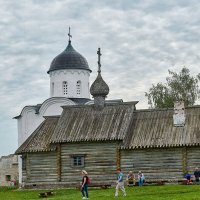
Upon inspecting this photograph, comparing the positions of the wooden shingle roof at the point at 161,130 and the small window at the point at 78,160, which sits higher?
the wooden shingle roof at the point at 161,130

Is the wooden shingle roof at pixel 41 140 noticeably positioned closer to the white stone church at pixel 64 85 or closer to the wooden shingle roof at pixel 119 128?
the wooden shingle roof at pixel 119 128

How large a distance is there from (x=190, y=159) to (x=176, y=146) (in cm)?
128

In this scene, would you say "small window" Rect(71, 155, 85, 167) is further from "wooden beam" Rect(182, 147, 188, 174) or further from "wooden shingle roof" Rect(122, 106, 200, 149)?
"wooden beam" Rect(182, 147, 188, 174)

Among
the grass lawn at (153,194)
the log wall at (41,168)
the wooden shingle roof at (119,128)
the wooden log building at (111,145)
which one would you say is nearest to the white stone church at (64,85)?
the wooden shingle roof at (119,128)

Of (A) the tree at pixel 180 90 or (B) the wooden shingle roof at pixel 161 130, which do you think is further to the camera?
(A) the tree at pixel 180 90

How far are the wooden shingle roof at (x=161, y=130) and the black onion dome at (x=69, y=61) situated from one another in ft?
54.1

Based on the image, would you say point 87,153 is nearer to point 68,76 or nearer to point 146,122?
point 146,122

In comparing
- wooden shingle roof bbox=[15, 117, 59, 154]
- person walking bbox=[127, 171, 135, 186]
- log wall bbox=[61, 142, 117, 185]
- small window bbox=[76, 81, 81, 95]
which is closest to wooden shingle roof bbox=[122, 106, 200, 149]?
log wall bbox=[61, 142, 117, 185]

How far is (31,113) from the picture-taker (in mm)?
57719

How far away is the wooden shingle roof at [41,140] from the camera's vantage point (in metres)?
41.8

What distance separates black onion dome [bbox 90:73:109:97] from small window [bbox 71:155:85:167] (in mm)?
5668

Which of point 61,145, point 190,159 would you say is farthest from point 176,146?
point 61,145

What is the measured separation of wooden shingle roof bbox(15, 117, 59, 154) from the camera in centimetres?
4181

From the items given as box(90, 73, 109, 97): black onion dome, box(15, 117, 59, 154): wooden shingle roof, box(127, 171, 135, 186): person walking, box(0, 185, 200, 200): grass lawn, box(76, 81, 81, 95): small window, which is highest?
box(76, 81, 81, 95): small window
